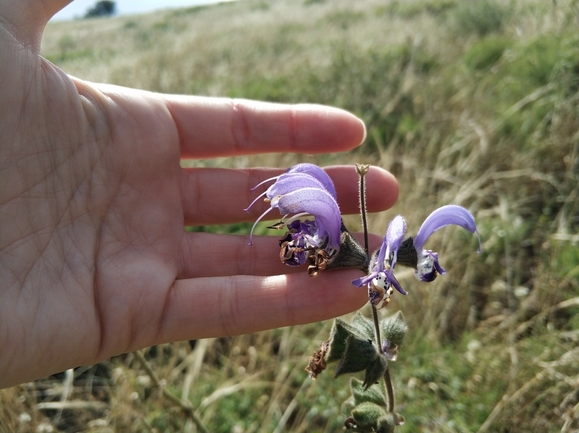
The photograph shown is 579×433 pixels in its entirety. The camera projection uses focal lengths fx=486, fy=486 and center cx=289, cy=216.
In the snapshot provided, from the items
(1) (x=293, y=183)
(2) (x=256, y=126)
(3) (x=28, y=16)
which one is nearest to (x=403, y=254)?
(1) (x=293, y=183)

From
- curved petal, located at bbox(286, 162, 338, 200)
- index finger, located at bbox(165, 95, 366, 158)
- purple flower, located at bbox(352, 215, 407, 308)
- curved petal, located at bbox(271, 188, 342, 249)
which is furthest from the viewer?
index finger, located at bbox(165, 95, 366, 158)

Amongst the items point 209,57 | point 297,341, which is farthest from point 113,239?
point 209,57

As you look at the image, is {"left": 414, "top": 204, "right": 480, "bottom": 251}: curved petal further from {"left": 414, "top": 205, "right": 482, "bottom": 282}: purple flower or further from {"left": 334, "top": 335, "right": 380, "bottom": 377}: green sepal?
{"left": 334, "top": 335, "right": 380, "bottom": 377}: green sepal

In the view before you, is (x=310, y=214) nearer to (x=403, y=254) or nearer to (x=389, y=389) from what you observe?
(x=403, y=254)

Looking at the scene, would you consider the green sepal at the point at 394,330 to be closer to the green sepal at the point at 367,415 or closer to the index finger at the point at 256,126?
the green sepal at the point at 367,415

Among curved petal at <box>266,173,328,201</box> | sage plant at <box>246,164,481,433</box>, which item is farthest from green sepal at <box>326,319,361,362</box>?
curved petal at <box>266,173,328,201</box>
